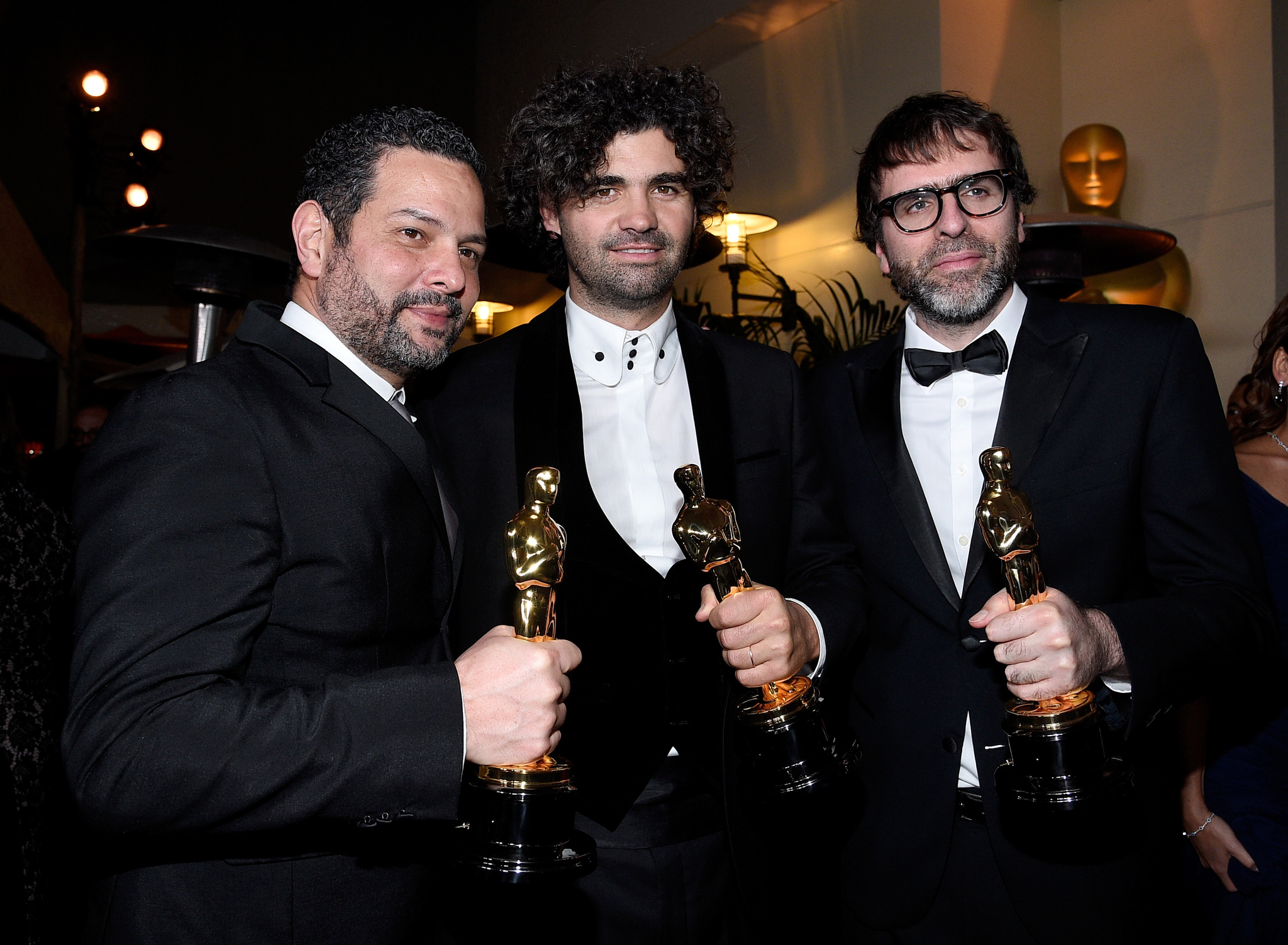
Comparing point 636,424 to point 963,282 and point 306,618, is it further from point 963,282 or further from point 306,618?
point 306,618

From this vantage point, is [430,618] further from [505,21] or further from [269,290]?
[269,290]

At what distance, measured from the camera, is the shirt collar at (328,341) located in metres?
1.93

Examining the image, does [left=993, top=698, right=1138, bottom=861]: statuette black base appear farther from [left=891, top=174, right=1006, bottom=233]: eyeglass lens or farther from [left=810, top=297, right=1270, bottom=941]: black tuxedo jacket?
[left=891, top=174, right=1006, bottom=233]: eyeglass lens

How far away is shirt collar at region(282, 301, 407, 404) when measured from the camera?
1934 millimetres

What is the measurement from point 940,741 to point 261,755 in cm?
143

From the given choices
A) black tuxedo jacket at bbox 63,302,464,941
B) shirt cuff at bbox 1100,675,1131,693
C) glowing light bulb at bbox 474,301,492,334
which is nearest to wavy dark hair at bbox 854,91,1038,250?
shirt cuff at bbox 1100,675,1131,693

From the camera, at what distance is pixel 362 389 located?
1831 millimetres

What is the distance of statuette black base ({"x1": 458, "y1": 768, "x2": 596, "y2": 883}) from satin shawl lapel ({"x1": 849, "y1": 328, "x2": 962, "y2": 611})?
1.08 metres

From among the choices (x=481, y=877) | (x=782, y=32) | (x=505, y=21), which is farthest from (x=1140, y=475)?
(x=505, y=21)

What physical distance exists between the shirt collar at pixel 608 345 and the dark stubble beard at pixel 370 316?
0.51m

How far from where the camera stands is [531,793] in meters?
1.38

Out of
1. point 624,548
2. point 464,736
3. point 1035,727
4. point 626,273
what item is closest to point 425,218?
point 626,273

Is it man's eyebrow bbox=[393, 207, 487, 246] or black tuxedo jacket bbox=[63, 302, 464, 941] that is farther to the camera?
man's eyebrow bbox=[393, 207, 487, 246]

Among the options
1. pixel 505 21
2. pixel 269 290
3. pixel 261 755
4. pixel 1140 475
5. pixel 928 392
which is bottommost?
pixel 261 755
